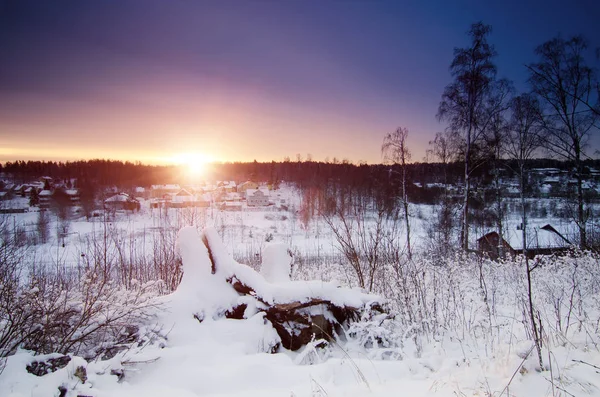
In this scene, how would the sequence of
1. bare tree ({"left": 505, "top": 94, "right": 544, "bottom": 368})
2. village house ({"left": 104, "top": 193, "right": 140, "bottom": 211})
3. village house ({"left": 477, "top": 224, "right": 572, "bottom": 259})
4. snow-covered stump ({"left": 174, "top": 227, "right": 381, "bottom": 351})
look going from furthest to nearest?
village house ({"left": 104, "top": 193, "right": 140, "bottom": 211}) → village house ({"left": 477, "top": 224, "right": 572, "bottom": 259}) → bare tree ({"left": 505, "top": 94, "right": 544, "bottom": 368}) → snow-covered stump ({"left": 174, "top": 227, "right": 381, "bottom": 351})

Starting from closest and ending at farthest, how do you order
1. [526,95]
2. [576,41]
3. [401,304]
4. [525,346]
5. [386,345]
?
1. [525,346]
2. [386,345]
3. [401,304]
4. [576,41]
5. [526,95]

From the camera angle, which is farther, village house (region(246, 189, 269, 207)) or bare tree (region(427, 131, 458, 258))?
village house (region(246, 189, 269, 207))

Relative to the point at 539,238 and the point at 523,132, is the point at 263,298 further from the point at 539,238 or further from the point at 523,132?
the point at 539,238

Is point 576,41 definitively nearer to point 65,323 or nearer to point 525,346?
point 525,346

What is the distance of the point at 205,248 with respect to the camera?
17.1ft

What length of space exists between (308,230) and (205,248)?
29041mm

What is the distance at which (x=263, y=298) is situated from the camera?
4586 mm

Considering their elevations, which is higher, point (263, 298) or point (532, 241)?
point (263, 298)

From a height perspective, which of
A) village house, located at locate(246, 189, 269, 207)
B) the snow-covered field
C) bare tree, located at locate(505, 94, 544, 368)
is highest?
bare tree, located at locate(505, 94, 544, 368)

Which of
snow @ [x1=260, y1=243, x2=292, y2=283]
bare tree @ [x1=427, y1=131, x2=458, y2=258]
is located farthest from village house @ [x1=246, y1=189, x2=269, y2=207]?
snow @ [x1=260, y1=243, x2=292, y2=283]

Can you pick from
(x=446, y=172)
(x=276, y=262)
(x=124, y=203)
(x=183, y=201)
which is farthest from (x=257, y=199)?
(x=276, y=262)

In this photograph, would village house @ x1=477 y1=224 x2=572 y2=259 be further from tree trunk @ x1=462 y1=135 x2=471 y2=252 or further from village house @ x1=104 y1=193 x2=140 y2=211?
village house @ x1=104 y1=193 x2=140 y2=211

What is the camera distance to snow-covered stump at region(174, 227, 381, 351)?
449cm

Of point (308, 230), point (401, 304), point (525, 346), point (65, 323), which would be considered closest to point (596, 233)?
point (401, 304)
